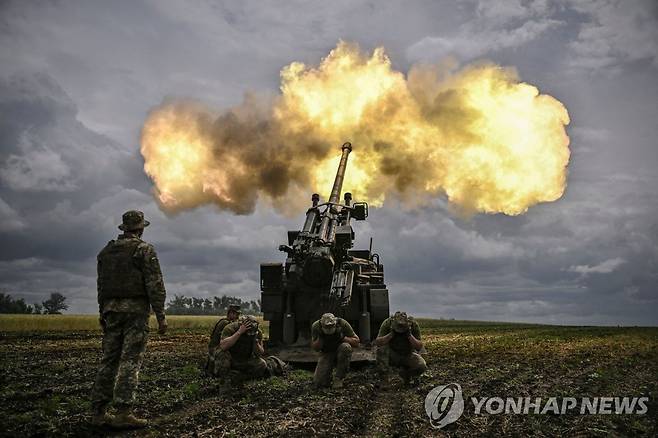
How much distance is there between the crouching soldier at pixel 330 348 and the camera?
9.91 meters

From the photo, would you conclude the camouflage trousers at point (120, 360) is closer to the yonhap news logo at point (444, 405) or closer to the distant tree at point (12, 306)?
the yonhap news logo at point (444, 405)

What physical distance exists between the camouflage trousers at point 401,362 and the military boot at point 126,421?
16.2 feet

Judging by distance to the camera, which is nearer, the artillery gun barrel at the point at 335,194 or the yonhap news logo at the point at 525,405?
the yonhap news logo at the point at 525,405

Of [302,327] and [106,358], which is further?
[302,327]

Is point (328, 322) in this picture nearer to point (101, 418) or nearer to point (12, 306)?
point (101, 418)

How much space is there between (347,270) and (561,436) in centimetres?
846

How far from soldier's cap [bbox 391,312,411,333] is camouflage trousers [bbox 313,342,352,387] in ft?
3.17

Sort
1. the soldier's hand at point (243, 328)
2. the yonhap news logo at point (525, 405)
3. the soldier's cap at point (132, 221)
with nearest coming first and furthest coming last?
the soldier's cap at point (132, 221) → the yonhap news logo at point (525, 405) → the soldier's hand at point (243, 328)

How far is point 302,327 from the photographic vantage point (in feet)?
48.6

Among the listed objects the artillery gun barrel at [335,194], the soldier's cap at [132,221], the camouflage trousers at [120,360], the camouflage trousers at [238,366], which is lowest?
the camouflage trousers at [238,366]

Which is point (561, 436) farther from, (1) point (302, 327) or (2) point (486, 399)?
(1) point (302, 327)

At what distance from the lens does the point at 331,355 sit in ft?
33.0

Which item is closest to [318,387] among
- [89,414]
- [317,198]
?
[89,414]

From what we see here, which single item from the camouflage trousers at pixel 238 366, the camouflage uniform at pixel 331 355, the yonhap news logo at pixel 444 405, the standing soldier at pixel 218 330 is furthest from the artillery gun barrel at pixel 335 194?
the yonhap news logo at pixel 444 405
